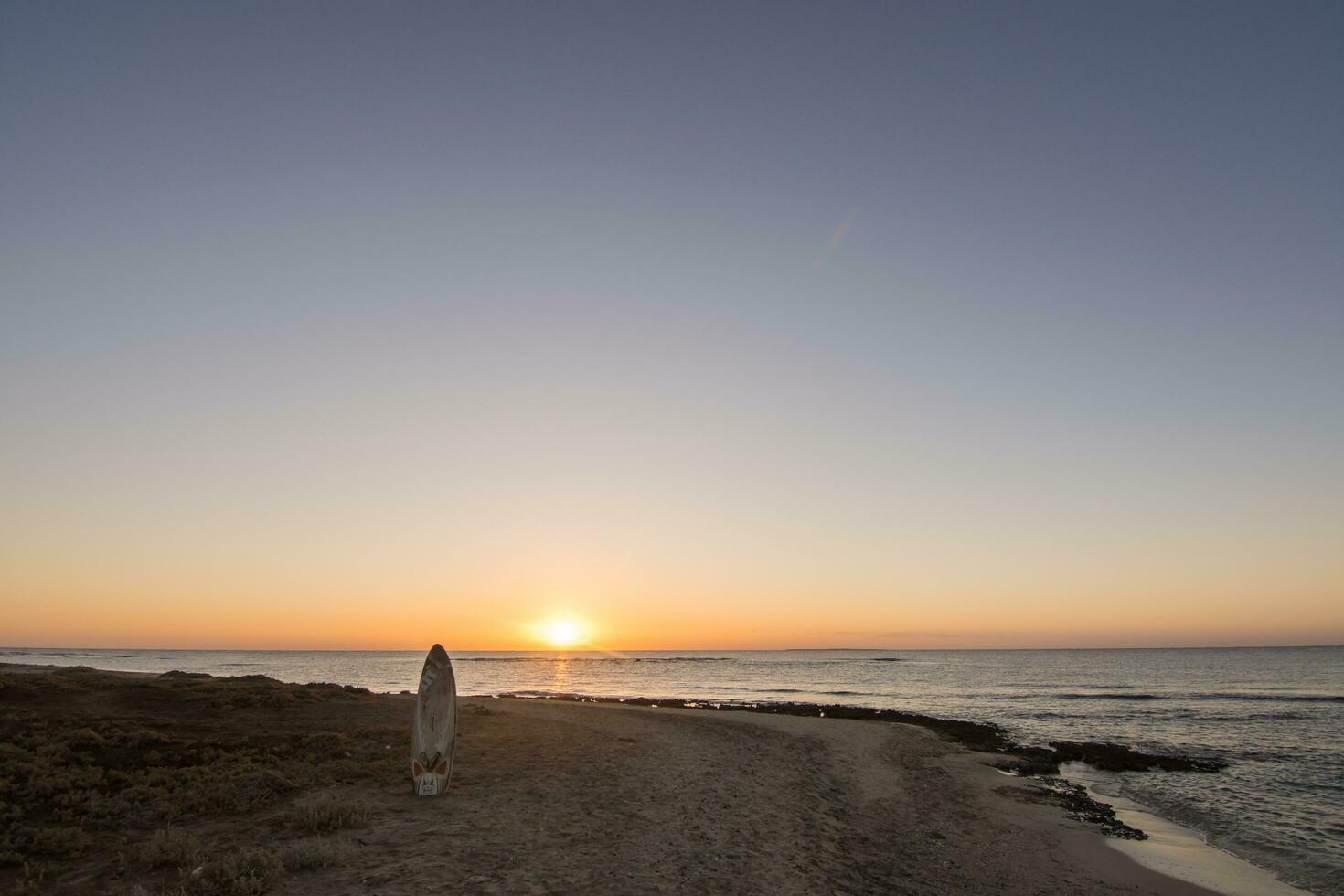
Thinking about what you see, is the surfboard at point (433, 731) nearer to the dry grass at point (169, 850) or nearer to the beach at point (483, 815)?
the beach at point (483, 815)

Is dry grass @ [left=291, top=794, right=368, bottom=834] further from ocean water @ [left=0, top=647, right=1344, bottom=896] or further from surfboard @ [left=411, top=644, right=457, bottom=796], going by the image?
ocean water @ [left=0, top=647, right=1344, bottom=896]

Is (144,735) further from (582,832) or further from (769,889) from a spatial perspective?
(769,889)

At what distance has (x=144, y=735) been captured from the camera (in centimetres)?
1723

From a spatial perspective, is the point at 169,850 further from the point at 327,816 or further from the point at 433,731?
the point at 433,731

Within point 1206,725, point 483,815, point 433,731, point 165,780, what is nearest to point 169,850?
point 483,815

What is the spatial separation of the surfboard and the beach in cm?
43

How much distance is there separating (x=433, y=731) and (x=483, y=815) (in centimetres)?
237

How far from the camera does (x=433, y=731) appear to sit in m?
14.6

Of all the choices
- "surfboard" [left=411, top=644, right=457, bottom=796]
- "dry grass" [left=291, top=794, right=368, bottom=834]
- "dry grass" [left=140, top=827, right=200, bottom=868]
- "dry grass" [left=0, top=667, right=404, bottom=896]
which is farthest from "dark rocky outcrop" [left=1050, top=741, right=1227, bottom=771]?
"dry grass" [left=140, top=827, right=200, bottom=868]

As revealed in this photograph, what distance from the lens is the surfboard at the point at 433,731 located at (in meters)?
14.3

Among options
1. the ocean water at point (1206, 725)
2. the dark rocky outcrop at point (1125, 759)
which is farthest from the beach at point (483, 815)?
the dark rocky outcrop at point (1125, 759)

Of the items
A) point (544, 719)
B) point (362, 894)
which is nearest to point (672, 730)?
point (544, 719)

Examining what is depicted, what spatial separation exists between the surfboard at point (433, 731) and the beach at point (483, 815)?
434mm

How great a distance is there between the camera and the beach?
9859 millimetres
